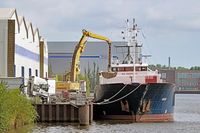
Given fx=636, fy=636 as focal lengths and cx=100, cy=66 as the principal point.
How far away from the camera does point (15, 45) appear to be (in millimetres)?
80125

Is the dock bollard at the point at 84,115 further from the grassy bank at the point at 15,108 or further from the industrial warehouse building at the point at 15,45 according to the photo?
the industrial warehouse building at the point at 15,45

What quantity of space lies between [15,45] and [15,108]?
34.8 metres

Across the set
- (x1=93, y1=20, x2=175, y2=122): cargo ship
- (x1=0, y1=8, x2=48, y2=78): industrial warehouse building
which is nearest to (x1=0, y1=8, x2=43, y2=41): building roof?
(x1=0, y1=8, x2=48, y2=78): industrial warehouse building

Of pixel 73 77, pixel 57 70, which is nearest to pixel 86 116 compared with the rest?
pixel 73 77

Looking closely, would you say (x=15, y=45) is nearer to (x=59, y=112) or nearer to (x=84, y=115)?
(x=59, y=112)

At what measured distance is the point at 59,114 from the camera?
55.7 meters

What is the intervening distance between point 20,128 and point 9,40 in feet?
111

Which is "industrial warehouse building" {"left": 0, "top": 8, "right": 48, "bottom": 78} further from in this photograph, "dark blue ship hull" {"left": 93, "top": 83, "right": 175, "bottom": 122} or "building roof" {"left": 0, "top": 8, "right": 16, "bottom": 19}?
"dark blue ship hull" {"left": 93, "top": 83, "right": 175, "bottom": 122}

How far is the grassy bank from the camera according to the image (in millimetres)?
41625

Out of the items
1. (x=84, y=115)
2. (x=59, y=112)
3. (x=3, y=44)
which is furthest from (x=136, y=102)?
(x=3, y=44)

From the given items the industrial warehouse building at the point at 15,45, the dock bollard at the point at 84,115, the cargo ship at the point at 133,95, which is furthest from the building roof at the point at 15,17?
the dock bollard at the point at 84,115

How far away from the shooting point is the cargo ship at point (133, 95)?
5872cm

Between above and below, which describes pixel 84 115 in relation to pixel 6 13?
below

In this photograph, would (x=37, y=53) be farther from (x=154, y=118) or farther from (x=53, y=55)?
(x=53, y=55)
